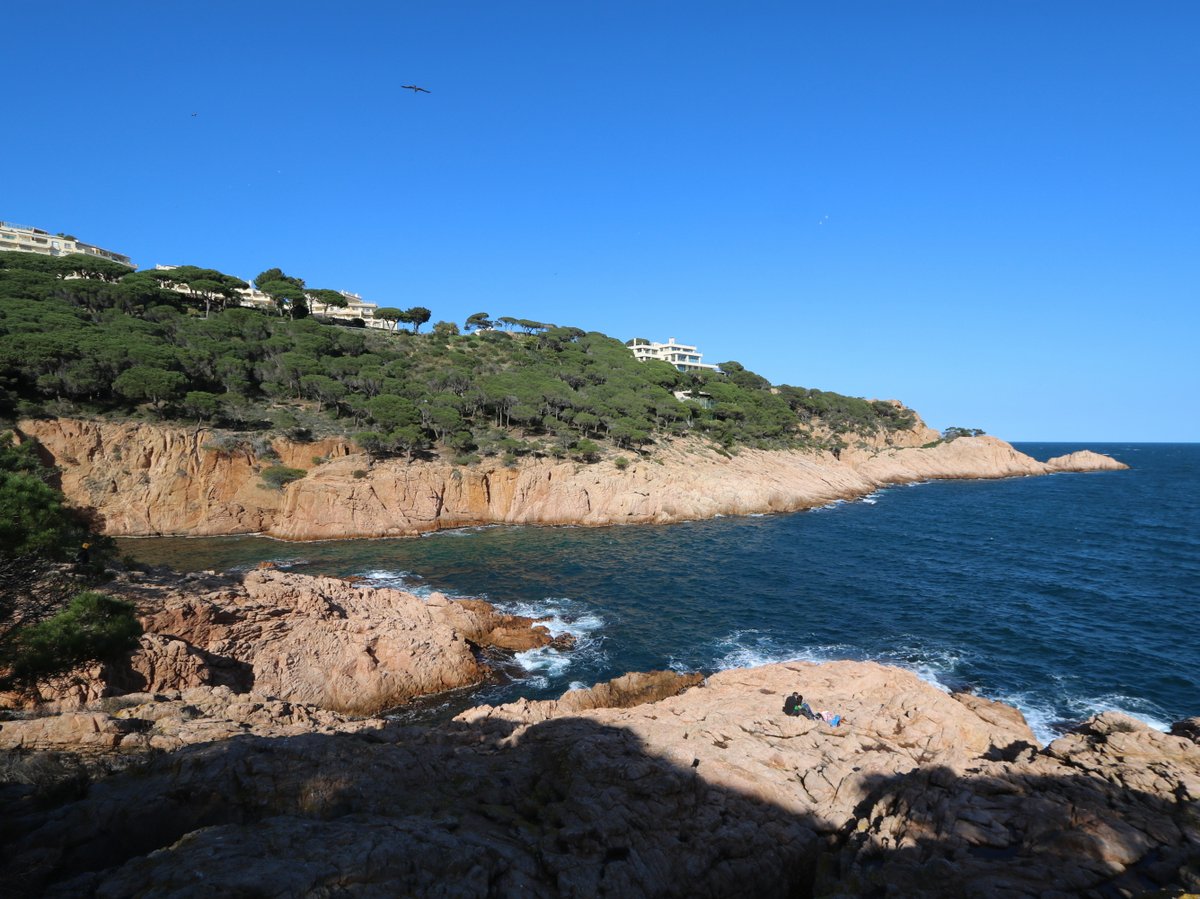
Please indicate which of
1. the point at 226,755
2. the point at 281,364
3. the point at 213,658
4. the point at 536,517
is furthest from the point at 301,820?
the point at 281,364

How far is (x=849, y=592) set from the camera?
30.5 metres

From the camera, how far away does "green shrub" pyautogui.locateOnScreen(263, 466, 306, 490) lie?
136 ft

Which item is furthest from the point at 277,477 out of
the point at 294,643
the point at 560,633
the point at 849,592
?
the point at 849,592

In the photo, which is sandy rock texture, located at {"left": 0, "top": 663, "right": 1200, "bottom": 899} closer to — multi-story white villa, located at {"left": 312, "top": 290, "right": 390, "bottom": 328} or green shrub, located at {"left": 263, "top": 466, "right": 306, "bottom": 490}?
green shrub, located at {"left": 263, "top": 466, "right": 306, "bottom": 490}

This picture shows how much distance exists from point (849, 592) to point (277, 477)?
39678 millimetres

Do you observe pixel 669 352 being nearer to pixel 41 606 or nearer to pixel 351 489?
pixel 351 489

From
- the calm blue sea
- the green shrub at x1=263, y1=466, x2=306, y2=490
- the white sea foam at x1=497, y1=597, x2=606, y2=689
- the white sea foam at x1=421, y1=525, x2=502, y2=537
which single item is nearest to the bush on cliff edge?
the calm blue sea

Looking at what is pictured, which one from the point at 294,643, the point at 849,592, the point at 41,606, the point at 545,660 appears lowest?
the point at 545,660

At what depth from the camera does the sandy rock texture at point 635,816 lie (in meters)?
6.54

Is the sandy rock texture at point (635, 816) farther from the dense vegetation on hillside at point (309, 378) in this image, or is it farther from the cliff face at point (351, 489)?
the dense vegetation on hillside at point (309, 378)

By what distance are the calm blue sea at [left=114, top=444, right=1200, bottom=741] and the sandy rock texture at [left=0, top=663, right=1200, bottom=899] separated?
8.55 meters

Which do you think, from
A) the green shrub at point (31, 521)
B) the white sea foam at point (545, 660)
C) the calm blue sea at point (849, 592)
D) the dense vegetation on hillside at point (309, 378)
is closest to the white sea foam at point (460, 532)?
the calm blue sea at point (849, 592)

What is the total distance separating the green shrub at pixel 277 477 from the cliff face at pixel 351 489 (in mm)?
478

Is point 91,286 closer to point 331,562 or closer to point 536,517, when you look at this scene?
point 331,562
